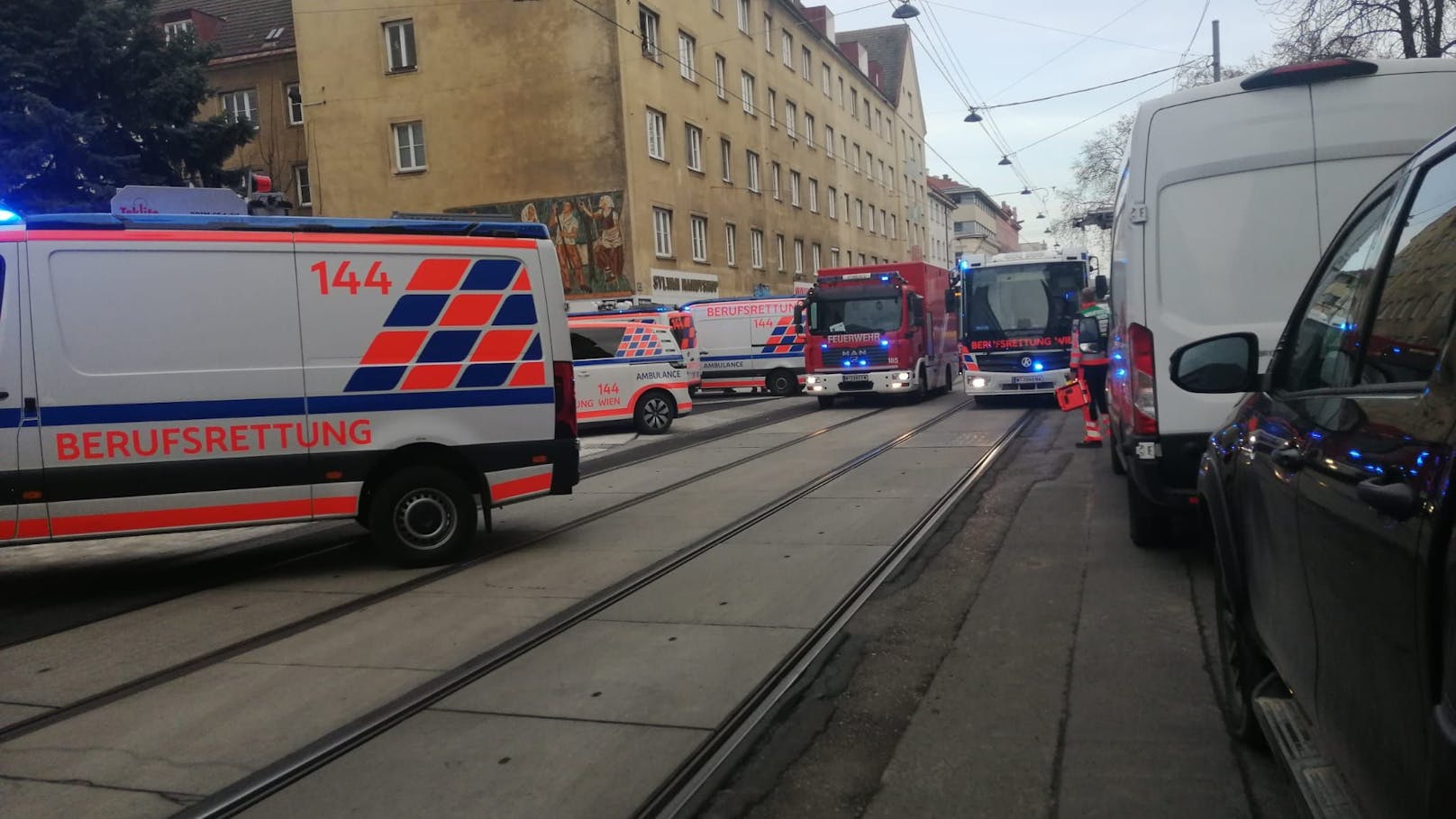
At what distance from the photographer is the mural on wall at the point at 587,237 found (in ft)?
96.5

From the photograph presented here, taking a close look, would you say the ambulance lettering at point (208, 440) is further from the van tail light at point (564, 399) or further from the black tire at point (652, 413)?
the black tire at point (652, 413)

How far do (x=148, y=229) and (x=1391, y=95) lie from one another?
24.2 ft

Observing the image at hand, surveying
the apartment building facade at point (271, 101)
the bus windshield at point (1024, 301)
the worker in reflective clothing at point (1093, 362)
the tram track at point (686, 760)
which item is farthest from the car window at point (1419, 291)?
the apartment building facade at point (271, 101)

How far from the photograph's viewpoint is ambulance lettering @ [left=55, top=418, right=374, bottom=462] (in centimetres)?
665

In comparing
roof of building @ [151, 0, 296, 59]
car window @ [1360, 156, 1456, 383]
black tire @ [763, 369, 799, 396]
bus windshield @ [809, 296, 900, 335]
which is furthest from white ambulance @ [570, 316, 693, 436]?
roof of building @ [151, 0, 296, 59]

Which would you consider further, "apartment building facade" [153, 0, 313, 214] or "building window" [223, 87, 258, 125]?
"building window" [223, 87, 258, 125]

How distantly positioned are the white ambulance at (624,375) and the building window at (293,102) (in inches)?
866

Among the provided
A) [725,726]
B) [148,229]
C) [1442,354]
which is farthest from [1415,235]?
[148,229]

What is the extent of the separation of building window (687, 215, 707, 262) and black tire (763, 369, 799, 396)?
6208mm

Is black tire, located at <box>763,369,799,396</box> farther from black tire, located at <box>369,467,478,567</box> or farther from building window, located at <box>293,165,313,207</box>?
black tire, located at <box>369,467,478,567</box>

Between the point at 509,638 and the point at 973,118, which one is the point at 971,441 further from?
the point at 973,118

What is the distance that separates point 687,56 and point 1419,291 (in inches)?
1329

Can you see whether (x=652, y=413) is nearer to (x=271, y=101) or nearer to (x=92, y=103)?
(x=92, y=103)

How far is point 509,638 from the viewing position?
552 centimetres
